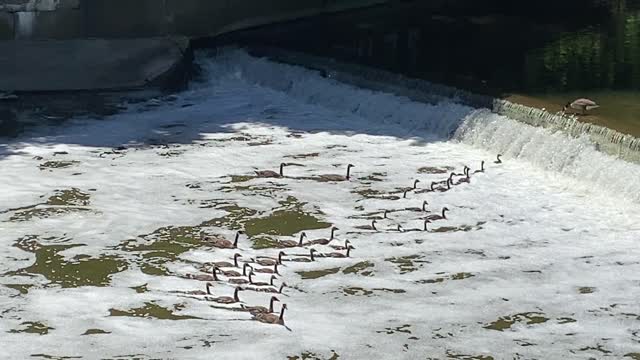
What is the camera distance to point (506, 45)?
2377cm

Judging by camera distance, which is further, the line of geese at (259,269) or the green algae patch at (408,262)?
the green algae patch at (408,262)

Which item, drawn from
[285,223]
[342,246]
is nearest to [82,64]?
[285,223]

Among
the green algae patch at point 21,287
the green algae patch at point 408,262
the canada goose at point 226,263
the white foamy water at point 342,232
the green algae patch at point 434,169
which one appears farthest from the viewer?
the green algae patch at point 434,169

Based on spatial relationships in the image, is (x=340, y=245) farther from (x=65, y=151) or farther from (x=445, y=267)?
(x=65, y=151)

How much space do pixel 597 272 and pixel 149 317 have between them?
13.6ft

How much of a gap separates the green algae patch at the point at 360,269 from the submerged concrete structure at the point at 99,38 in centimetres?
1142

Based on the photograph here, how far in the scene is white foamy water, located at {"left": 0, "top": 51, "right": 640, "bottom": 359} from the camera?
979cm

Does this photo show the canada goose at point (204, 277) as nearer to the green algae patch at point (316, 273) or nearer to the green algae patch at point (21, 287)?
the green algae patch at point (316, 273)

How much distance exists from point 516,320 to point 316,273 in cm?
216

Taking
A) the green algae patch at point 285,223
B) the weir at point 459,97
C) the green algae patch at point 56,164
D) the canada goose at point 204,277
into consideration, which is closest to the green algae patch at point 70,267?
the canada goose at point 204,277

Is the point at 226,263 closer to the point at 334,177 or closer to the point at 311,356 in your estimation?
the point at 311,356

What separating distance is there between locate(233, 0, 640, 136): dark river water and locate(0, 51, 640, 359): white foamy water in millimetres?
1836

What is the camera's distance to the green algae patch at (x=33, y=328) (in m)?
9.91

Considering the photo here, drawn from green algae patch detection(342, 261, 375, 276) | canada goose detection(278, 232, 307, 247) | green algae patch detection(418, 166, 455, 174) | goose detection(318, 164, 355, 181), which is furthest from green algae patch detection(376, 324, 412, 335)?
green algae patch detection(418, 166, 455, 174)
